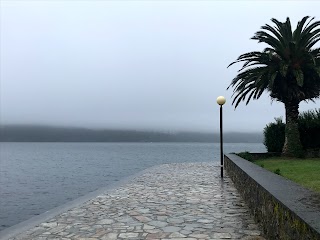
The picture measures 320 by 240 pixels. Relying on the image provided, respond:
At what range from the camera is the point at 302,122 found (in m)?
24.2

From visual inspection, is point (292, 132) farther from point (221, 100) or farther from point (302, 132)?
point (221, 100)

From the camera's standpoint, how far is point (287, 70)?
21.2 m

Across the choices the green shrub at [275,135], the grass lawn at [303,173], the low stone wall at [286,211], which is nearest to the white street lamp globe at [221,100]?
the grass lawn at [303,173]

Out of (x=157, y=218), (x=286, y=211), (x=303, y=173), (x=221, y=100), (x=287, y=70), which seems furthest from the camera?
(x=287, y=70)

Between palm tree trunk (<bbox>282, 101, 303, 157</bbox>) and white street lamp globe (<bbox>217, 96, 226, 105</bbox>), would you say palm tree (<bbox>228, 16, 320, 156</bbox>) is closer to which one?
palm tree trunk (<bbox>282, 101, 303, 157</bbox>)

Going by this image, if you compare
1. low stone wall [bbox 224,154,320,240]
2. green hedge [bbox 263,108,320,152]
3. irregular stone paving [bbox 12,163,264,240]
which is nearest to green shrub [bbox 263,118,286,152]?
green hedge [bbox 263,108,320,152]

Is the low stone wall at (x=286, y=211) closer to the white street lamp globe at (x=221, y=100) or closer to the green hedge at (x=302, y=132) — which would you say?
the white street lamp globe at (x=221, y=100)

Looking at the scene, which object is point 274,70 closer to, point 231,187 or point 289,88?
point 289,88

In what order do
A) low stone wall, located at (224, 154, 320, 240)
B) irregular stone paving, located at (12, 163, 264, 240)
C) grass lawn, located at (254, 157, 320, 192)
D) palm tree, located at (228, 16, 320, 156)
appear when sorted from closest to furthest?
low stone wall, located at (224, 154, 320, 240)
irregular stone paving, located at (12, 163, 264, 240)
grass lawn, located at (254, 157, 320, 192)
palm tree, located at (228, 16, 320, 156)

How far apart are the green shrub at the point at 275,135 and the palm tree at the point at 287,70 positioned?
2271mm

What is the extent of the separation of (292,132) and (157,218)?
56.2 feet

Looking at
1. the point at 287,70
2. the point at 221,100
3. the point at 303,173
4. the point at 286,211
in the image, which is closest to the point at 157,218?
the point at 286,211

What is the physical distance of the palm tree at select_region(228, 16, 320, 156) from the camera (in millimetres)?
21422

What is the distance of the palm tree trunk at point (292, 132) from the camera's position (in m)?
22.5
